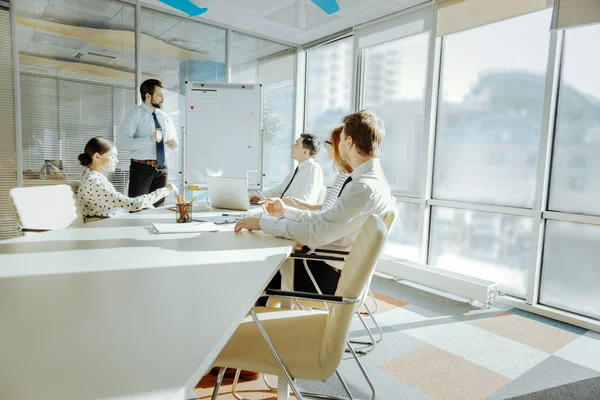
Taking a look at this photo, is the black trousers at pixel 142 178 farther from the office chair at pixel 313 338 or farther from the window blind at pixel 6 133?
the office chair at pixel 313 338

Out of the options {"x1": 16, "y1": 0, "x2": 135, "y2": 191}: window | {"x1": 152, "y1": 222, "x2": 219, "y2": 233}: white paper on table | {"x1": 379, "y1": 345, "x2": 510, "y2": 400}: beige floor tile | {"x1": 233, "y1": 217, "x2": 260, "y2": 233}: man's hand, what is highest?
{"x1": 16, "y1": 0, "x2": 135, "y2": 191}: window

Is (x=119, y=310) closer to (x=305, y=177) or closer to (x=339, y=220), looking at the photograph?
(x=339, y=220)

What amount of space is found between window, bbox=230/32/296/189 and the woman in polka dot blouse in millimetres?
3069

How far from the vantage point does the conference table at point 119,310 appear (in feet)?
2.30

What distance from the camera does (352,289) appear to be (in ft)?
4.41

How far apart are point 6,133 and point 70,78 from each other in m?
0.85

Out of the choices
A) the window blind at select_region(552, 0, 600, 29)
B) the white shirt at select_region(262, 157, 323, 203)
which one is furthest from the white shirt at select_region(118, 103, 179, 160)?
the window blind at select_region(552, 0, 600, 29)

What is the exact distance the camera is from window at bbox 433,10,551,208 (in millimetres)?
3564

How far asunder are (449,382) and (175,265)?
1.78 m

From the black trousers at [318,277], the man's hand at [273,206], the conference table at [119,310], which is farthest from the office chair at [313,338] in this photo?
the man's hand at [273,206]

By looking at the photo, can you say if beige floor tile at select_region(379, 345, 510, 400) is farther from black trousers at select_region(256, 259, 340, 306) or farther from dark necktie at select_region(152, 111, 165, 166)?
dark necktie at select_region(152, 111, 165, 166)

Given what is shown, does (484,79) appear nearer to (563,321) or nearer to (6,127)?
(563,321)

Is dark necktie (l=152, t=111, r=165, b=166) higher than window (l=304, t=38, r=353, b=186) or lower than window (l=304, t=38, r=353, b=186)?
lower

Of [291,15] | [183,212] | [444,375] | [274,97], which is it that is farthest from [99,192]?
[274,97]
